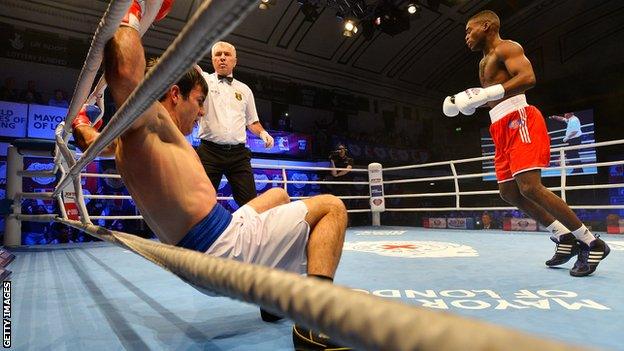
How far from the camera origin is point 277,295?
1.02 ft

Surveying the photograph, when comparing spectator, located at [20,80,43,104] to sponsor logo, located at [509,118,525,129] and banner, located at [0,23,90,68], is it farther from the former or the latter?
sponsor logo, located at [509,118,525,129]

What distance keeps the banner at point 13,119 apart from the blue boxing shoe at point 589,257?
711 cm

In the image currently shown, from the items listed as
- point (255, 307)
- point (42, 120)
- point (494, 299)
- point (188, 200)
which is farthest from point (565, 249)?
point (42, 120)

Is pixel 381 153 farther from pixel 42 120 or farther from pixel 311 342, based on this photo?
pixel 311 342

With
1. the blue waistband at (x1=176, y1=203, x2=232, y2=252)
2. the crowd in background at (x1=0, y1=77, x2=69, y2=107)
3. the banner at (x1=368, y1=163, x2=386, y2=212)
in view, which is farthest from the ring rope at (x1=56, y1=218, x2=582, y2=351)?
the crowd in background at (x1=0, y1=77, x2=69, y2=107)

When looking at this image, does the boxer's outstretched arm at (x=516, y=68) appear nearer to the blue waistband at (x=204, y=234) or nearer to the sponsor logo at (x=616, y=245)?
the sponsor logo at (x=616, y=245)

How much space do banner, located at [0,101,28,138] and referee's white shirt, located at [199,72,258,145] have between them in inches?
207

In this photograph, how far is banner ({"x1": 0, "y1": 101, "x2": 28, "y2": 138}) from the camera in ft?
19.2

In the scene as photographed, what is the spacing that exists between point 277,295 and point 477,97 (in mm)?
1973

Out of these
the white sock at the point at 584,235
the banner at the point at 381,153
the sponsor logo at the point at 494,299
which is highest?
the banner at the point at 381,153

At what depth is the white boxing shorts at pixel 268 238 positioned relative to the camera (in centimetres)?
104

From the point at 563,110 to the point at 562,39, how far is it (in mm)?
1822

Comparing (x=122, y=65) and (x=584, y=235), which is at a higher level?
(x=122, y=65)

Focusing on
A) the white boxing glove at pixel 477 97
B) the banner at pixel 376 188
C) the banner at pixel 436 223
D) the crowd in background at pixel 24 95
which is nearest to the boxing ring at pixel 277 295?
the white boxing glove at pixel 477 97
